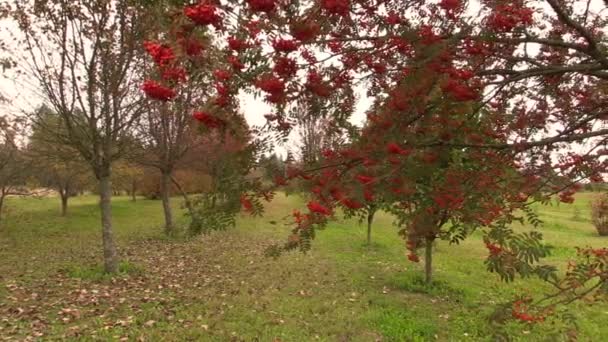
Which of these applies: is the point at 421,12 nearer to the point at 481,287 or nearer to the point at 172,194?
the point at 481,287

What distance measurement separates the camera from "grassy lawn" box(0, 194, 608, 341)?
6.54m

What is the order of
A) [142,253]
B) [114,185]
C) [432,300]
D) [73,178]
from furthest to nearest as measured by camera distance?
1. [114,185]
2. [73,178]
3. [142,253]
4. [432,300]

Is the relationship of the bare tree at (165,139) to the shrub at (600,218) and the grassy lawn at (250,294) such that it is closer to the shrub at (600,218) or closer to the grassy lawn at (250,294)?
the grassy lawn at (250,294)

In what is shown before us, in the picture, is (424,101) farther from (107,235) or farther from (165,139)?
(165,139)

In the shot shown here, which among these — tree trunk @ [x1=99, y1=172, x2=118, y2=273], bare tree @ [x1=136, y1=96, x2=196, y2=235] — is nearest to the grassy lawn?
tree trunk @ [x1=99, y1=172, x2=118, y2=273]

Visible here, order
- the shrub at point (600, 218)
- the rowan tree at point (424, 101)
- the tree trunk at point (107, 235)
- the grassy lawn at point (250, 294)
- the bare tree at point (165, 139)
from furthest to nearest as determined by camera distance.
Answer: the shrub at point (600, 218)
the bare tree at point (165, 139)
the tree trunk at point (107, 235)
the grassy lawn at point (250, 294)
the rowan tree at point (424, 101)

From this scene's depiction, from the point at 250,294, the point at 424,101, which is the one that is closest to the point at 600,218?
the point at 250,294

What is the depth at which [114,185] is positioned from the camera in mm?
26938

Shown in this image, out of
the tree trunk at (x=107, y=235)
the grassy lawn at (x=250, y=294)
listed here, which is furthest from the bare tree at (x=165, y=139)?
the tree trunk at (x=107, y=235)

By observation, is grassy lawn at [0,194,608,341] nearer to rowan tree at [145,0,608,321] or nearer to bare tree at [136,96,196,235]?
rowan tree at [145,0,608,321]

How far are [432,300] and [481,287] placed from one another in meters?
1.83

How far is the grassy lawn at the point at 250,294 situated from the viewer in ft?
21.5

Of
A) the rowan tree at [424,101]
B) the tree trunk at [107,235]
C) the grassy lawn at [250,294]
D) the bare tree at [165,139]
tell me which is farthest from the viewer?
the bare tree at [165,139]

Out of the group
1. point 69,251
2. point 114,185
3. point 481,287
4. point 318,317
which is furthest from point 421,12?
point 114,185
